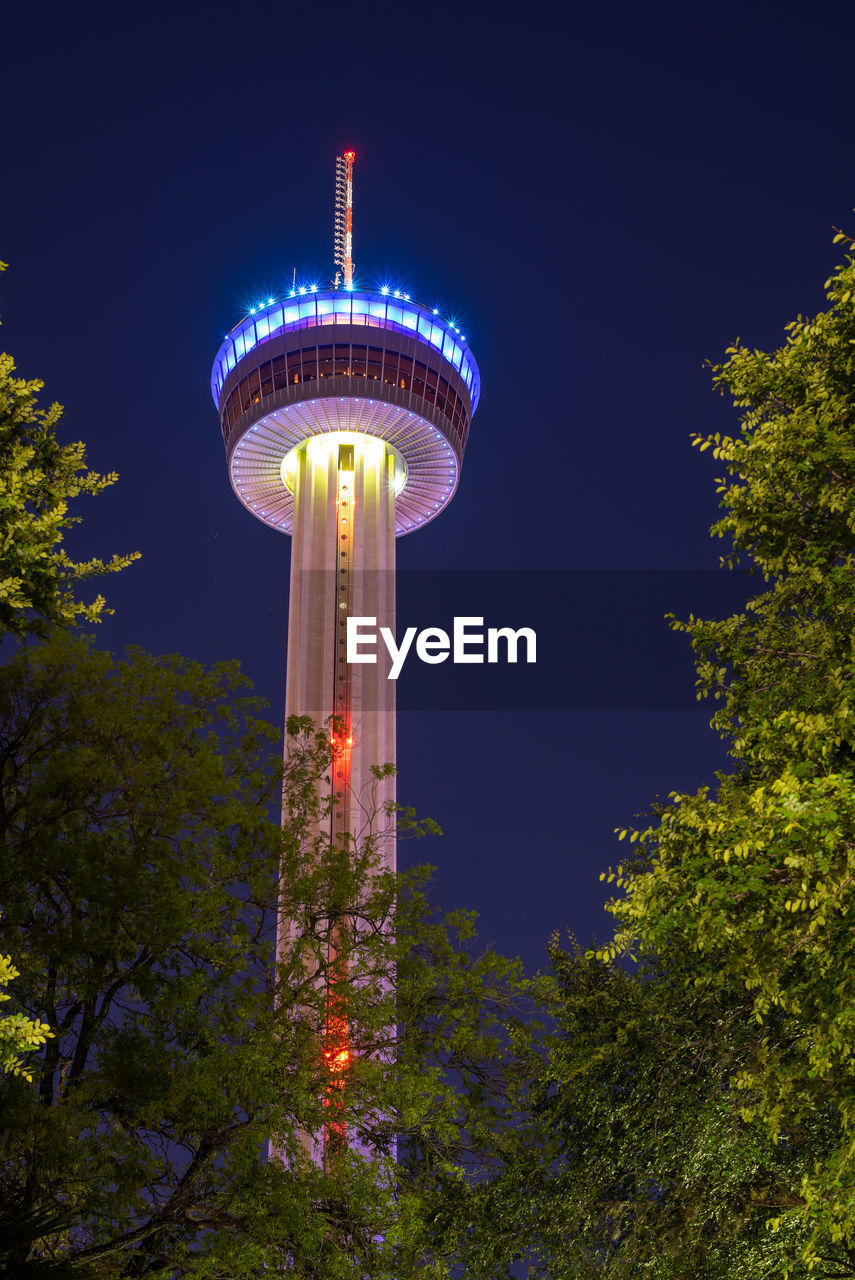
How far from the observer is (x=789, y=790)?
11.3 meters

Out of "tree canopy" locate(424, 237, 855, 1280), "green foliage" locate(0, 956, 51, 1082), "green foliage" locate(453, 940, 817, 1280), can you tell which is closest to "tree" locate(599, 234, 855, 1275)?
"tree canopy" locate(424, 237, 855, 1280)

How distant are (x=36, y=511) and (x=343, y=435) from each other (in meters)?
55.2

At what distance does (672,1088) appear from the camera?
2069cm

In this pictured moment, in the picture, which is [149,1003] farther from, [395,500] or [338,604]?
[395,500]

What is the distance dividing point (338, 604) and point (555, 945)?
3679 centimetres

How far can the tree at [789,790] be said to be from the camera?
12055 millimetres

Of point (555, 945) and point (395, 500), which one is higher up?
point (395, 500)

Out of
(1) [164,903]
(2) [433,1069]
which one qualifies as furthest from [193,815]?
(2) [433,1069]

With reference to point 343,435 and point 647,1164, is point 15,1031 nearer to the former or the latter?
point 647,1164

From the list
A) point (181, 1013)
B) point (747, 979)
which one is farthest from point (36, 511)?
A: point (747, 979)

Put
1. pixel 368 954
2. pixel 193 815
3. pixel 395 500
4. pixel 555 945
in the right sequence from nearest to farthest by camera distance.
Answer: pixel 193 815
pixel 368 954
pixel 555 945
pixel 395 500

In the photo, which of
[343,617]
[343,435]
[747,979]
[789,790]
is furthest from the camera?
[343,435]

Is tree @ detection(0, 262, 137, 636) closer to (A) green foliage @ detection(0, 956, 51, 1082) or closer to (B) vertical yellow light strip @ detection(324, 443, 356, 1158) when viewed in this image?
(A) green foliage @ detection(0, 956, 51, 1082)

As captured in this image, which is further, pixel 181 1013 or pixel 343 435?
pixel 343 435
